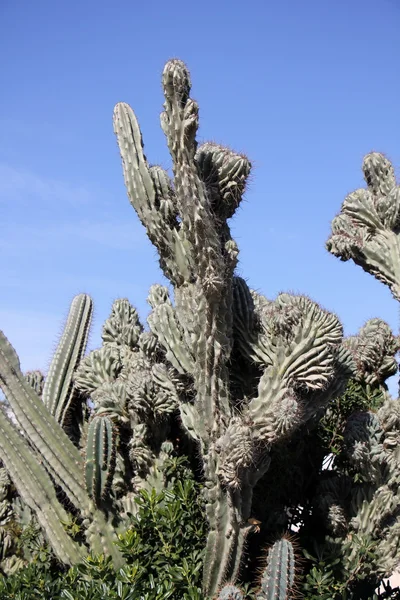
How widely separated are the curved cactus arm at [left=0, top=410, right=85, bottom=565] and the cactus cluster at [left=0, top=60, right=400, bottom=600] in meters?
0.01

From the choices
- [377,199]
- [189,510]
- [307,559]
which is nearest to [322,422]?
[307,559]

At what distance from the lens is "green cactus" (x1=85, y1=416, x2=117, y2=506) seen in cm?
482

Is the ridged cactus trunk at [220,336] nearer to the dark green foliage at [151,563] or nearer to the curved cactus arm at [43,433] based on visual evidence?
the dark green foliage at [151,563]

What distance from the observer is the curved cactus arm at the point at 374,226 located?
589cm

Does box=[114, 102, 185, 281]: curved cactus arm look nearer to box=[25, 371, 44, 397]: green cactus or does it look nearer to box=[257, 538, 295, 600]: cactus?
box=[257, 538, 295, 600]: cactus

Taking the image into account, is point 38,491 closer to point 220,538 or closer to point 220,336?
point 220,538

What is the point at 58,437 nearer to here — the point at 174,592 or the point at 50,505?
the point at 50,505

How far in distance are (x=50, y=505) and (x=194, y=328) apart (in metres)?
1.90

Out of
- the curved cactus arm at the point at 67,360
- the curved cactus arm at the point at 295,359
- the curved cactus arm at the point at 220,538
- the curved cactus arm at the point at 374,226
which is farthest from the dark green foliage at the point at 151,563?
the curved cactus arm at the point at 374,226

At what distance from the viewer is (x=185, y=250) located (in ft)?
15.4

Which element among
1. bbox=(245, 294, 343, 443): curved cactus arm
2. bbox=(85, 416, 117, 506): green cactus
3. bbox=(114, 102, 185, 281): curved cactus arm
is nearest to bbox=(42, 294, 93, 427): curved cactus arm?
bbox=(85, 416, 117, 506): green cactus

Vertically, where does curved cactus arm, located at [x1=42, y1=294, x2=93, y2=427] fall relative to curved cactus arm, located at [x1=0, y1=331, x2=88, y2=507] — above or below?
above

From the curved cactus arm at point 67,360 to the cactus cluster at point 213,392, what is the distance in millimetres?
20

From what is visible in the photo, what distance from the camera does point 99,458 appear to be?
4.85 metres
